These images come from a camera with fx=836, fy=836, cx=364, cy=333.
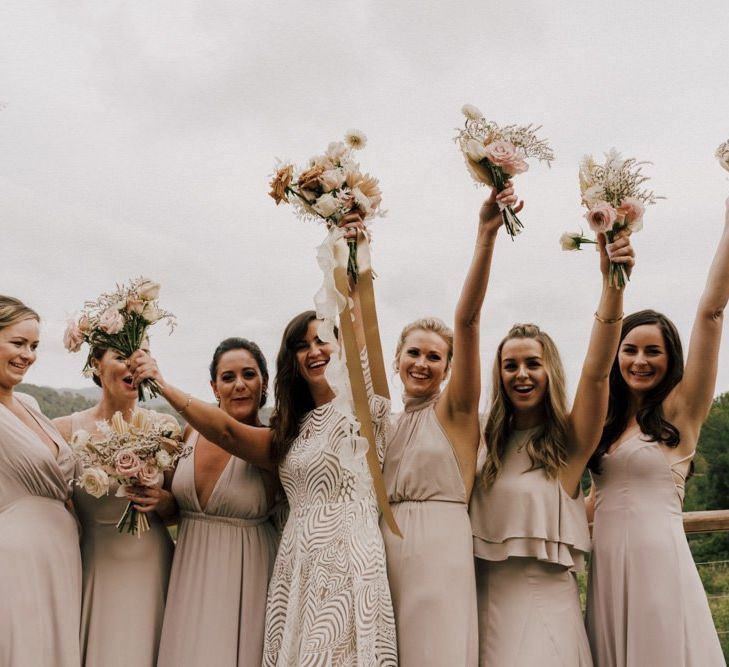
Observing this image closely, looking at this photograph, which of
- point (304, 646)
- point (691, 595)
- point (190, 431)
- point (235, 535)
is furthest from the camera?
point (190, 431)

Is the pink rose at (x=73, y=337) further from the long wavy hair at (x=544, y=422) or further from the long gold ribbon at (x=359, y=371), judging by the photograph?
the long wavy hair at (x=544, y=422)

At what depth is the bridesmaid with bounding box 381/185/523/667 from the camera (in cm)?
441

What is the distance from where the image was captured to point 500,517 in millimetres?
4734

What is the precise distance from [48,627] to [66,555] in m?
0.40

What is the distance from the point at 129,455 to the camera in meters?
4.80

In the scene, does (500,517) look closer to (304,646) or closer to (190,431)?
(304,646)

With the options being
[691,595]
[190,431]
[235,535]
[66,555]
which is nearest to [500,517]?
[691,595]

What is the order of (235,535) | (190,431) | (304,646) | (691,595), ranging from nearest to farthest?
(304,646) < (691,595) < (235,535) < (190,431)

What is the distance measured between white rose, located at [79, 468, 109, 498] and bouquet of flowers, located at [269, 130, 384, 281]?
182 centimetres

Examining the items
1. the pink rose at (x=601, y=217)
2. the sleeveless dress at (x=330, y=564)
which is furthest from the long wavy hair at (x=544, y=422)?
the pink rose at (x=601, y=217)

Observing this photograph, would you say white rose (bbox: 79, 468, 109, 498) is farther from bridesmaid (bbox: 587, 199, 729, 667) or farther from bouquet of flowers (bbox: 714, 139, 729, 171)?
bouquet of flowers (bbox: 714, 139, 729, 171)

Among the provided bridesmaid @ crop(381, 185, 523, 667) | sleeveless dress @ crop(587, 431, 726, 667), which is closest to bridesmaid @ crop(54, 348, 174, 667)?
bridesmaid @ crop(381, 185, 523, 667)

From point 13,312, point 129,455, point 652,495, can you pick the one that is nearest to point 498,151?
point 652,495

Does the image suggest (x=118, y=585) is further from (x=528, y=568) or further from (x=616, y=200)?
(x=616, y=200)
